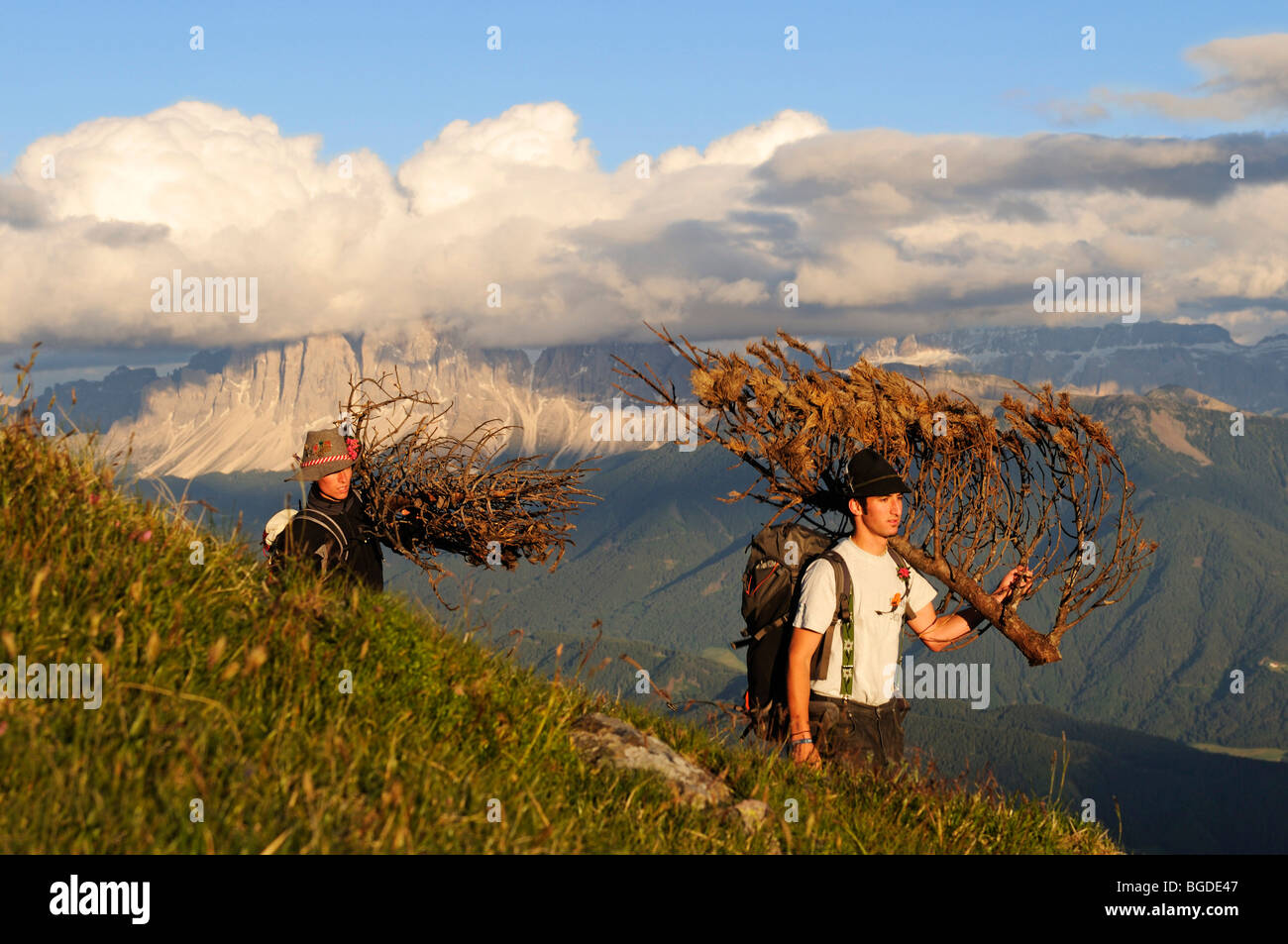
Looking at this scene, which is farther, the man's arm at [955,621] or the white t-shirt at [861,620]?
the man's arm at [955,621]

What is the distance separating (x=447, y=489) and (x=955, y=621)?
15.1 ft

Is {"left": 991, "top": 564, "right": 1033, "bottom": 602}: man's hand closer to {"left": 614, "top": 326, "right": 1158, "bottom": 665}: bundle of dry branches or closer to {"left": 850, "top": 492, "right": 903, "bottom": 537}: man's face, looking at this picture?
{"left": 614, "top": 326, "right": 1158, "bottom": 665}: bundle of dry branches

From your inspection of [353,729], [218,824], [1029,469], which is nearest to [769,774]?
[353,729]

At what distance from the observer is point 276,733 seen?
3.85 metres

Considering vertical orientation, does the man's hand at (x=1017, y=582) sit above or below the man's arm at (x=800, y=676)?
above

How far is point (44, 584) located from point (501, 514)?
561 cm

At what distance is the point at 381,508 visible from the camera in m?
9.57

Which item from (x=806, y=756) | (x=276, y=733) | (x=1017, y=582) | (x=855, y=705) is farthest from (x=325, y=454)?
(x=1017, y=582)

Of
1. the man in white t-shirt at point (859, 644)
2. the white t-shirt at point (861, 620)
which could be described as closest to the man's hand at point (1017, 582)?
the man in white t-shirt at point (859, 644)

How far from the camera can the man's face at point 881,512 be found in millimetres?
7688

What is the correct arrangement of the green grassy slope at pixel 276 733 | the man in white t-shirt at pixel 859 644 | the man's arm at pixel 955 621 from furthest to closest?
the man's arm at pixel 955 621, the man in white t-shirt at pixel 859 644, the green grassy slope at pixel 276 733

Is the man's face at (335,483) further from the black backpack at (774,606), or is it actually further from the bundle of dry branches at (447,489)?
the black backpack at (774,606)

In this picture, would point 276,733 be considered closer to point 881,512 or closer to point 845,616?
point 845,616

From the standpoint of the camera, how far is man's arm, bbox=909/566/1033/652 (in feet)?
28.1
